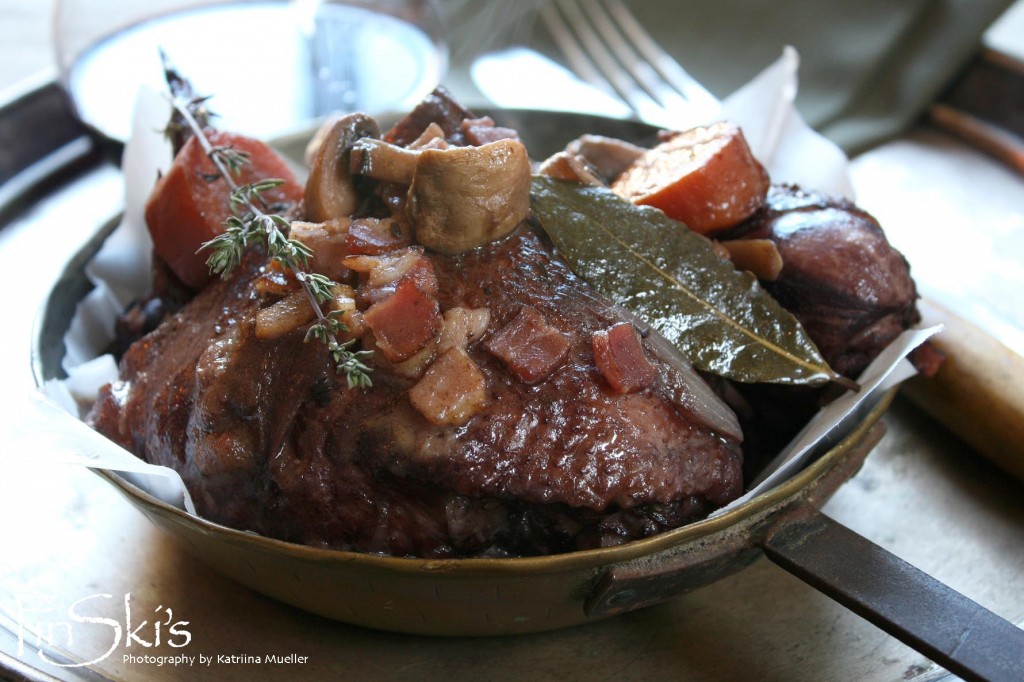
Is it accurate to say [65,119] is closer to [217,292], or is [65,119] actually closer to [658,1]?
[217,292]

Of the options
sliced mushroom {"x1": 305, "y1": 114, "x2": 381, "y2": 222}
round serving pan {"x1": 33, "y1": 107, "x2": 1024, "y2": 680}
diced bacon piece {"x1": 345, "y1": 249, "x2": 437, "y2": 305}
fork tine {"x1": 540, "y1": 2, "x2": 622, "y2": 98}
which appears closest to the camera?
round serving pan {"x1": 33, "y1": 107, "x2": 1024, "y2": 680}

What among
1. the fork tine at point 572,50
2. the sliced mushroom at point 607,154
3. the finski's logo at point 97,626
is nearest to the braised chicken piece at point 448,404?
the finski's logo at point 97,626

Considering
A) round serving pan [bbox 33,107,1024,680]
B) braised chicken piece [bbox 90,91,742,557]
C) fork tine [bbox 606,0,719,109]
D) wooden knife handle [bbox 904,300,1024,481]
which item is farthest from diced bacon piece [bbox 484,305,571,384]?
fork tine [bbox 606,0,719,109]

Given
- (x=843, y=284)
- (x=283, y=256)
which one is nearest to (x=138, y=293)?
(x=283, y=256)

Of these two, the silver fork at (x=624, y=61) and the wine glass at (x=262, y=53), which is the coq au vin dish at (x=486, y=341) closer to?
the wine glass at (x=262, y=53)

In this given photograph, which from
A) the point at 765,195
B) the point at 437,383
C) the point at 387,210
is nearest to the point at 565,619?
the point at 437,383

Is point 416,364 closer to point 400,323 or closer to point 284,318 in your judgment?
point 400,323

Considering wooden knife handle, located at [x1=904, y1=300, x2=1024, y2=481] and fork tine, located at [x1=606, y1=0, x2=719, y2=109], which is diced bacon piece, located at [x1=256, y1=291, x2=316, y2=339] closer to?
wooden knife handle, located at [x1=904, y1=300, x2=1024, y2=481]

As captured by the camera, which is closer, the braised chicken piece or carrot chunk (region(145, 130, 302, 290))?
the braised chicken piece
